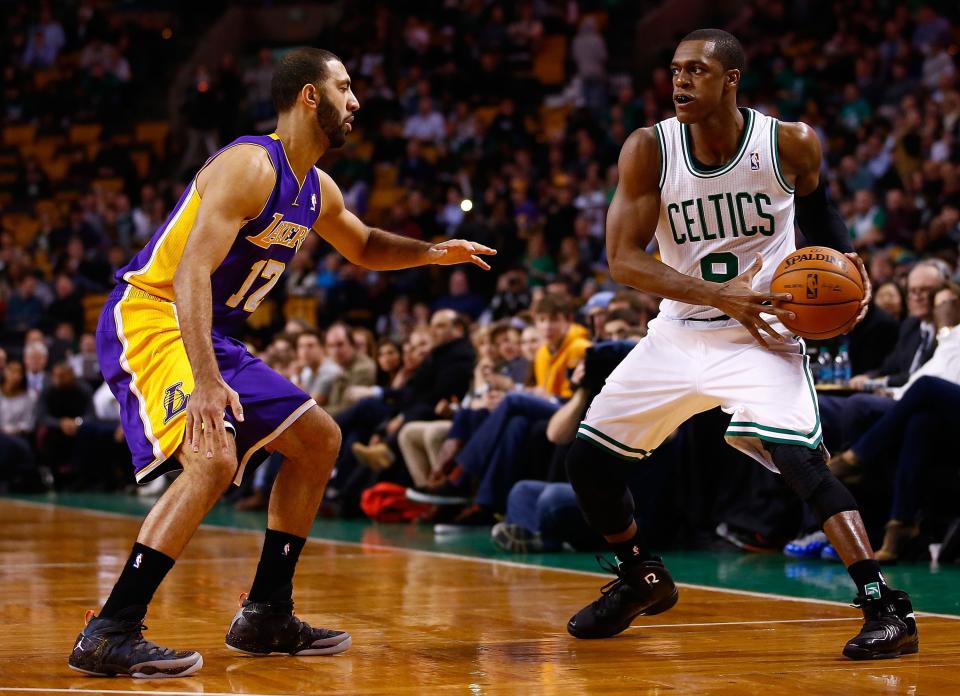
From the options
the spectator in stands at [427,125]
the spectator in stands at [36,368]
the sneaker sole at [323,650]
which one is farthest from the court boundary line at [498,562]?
the spectator in stands at [427,125]

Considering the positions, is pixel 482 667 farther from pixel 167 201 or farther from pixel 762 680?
pixel 167 201

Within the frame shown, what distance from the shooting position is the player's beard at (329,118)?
14.7ft

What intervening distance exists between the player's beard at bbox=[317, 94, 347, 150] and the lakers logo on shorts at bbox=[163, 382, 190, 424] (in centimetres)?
90

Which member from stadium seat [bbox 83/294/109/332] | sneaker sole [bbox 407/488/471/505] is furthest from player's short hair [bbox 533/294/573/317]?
stadium seat [bbox 83/294/109/332]

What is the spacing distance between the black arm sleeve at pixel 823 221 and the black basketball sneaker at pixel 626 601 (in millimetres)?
1257

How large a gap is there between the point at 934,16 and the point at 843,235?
1244 centimetres

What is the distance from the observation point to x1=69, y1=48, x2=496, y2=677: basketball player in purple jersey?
4.04m

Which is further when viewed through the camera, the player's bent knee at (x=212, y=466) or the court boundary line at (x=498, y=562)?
the court boundary line at (x=498, y=562)

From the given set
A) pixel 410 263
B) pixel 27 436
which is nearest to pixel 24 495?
pixel 27 436

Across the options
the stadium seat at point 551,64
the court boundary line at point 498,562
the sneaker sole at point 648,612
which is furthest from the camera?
the stadium seat at point 551,64

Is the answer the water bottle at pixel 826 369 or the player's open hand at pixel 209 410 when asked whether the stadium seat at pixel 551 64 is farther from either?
the player's open hand at pixel 209 410

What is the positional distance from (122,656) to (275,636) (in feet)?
1.94

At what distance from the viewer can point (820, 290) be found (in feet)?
14.7

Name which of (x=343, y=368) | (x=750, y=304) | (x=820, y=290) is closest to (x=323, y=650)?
(x=750, y=304)
